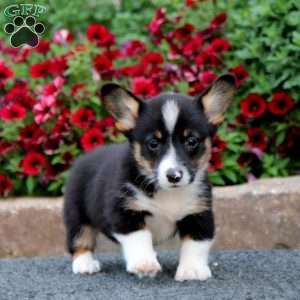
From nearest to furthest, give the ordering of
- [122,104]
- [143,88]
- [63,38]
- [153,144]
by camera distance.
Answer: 1. [153,144]
2. [122,104]
3. [143,88]
4. [63,38]

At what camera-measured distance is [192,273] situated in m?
5.28

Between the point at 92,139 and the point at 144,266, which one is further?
the point at 92,139

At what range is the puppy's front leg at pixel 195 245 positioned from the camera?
5.29 metres

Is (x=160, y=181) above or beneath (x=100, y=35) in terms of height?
beneath

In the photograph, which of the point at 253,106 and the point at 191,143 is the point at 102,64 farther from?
the point at 191,143

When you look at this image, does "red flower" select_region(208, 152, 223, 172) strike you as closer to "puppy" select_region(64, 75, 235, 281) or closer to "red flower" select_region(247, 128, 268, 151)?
"red flower" select_region(247, 128, 268, 151)

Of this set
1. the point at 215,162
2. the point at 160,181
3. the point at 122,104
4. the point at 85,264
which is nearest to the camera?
the point at 160,181

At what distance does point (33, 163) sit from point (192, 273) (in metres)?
2.75

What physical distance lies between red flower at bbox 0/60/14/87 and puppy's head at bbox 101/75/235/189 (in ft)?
8.55

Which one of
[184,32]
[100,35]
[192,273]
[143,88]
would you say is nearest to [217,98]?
[192,273]

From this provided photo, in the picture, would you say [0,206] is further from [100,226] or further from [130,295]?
[130,295]

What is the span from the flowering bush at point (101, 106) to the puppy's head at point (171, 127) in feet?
6.18

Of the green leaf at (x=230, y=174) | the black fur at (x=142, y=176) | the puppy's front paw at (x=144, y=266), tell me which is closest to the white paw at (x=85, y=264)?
the black fur at (x=142, y=176)


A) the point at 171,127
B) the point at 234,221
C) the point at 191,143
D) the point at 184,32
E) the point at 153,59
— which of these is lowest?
the point at 234,221
